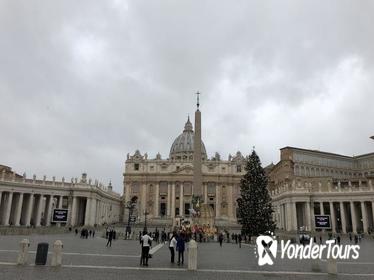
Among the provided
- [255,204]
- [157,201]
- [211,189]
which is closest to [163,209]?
[157,201]

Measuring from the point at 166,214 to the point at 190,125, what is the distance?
4714 cm

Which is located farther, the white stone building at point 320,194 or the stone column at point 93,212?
the stone column at point 93,212

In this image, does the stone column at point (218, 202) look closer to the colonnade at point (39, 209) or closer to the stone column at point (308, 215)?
the colonnade at point (39, 209)

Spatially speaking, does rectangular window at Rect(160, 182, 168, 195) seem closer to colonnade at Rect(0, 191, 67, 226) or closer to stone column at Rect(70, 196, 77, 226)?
stone column at Rect(70, 196, 77, 226)

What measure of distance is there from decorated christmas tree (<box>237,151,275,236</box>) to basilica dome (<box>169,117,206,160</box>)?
82986mm

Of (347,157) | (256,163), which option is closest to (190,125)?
(347,157)


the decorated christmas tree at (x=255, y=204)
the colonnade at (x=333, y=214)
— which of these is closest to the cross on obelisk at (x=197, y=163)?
the decorated christmas tree at (x=255, y=204)

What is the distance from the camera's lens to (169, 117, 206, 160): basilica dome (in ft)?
404

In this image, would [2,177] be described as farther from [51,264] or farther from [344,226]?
[344,226]

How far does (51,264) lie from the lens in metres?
13.2

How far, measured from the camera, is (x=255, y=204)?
113 feet

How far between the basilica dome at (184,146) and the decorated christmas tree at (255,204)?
83.0m

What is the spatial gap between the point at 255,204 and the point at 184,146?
92849mm

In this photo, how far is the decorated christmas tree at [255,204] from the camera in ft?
111
